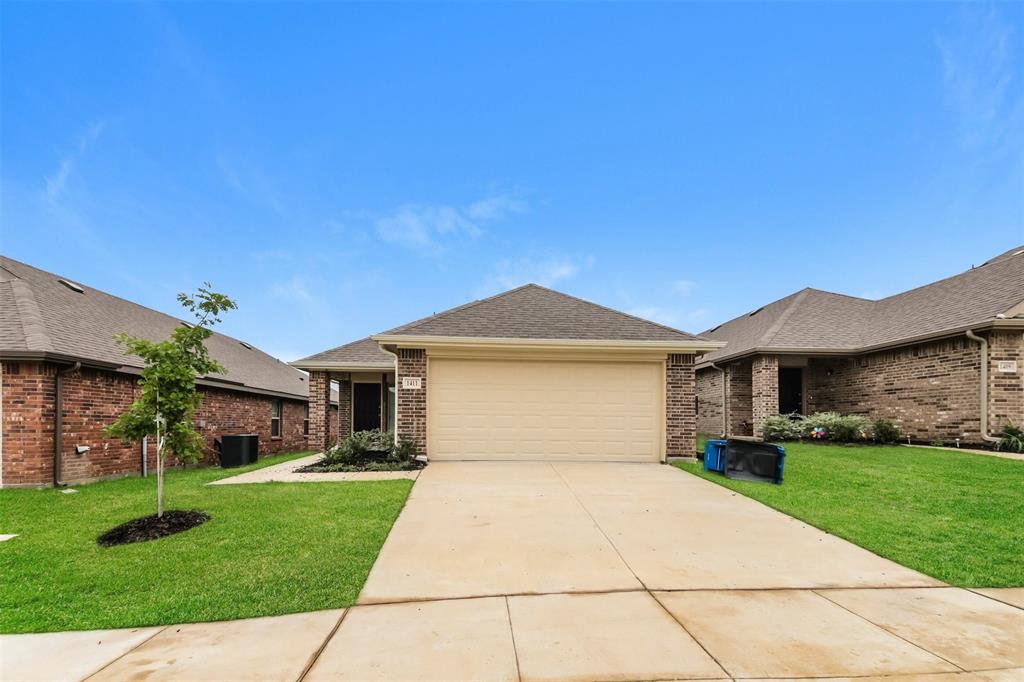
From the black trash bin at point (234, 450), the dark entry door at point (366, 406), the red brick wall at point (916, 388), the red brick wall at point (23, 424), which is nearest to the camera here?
the red brick wall at point (23, 424)

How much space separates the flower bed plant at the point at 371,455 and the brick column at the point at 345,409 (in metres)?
4.98

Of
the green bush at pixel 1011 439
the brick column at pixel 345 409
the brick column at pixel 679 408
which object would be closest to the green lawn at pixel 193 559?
the brick column at pixel 679 408

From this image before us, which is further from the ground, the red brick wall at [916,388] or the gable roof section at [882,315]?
the gable roof section at [882,315]

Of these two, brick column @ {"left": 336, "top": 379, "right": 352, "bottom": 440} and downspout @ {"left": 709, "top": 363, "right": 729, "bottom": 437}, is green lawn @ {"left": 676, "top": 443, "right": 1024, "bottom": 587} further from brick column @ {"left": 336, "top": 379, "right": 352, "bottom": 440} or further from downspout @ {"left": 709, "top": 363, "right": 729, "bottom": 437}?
brick column @ {"left": 336, "top": 379, "right": 352, "bottom": 440}

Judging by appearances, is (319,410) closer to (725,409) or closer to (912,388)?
(725,409)

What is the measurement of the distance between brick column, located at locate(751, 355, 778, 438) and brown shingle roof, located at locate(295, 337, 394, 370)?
12142mm

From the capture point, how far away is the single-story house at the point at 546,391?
10.8 metres

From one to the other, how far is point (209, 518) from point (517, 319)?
7452 mm

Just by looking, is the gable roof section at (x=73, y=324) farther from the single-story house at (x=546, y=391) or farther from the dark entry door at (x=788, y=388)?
the dark entry door at (x=788, y=388)

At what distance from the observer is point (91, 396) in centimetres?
989

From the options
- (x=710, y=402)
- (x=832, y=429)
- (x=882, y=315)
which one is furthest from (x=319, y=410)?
(x=882, y=315)

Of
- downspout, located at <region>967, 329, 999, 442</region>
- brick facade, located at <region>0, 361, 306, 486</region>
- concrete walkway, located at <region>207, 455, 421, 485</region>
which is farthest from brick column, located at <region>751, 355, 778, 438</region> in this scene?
brick facade, located at <region>0, 361, 306, 486</region>

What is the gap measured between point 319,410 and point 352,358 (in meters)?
2.33

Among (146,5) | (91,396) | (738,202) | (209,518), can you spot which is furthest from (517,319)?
(738,202)
